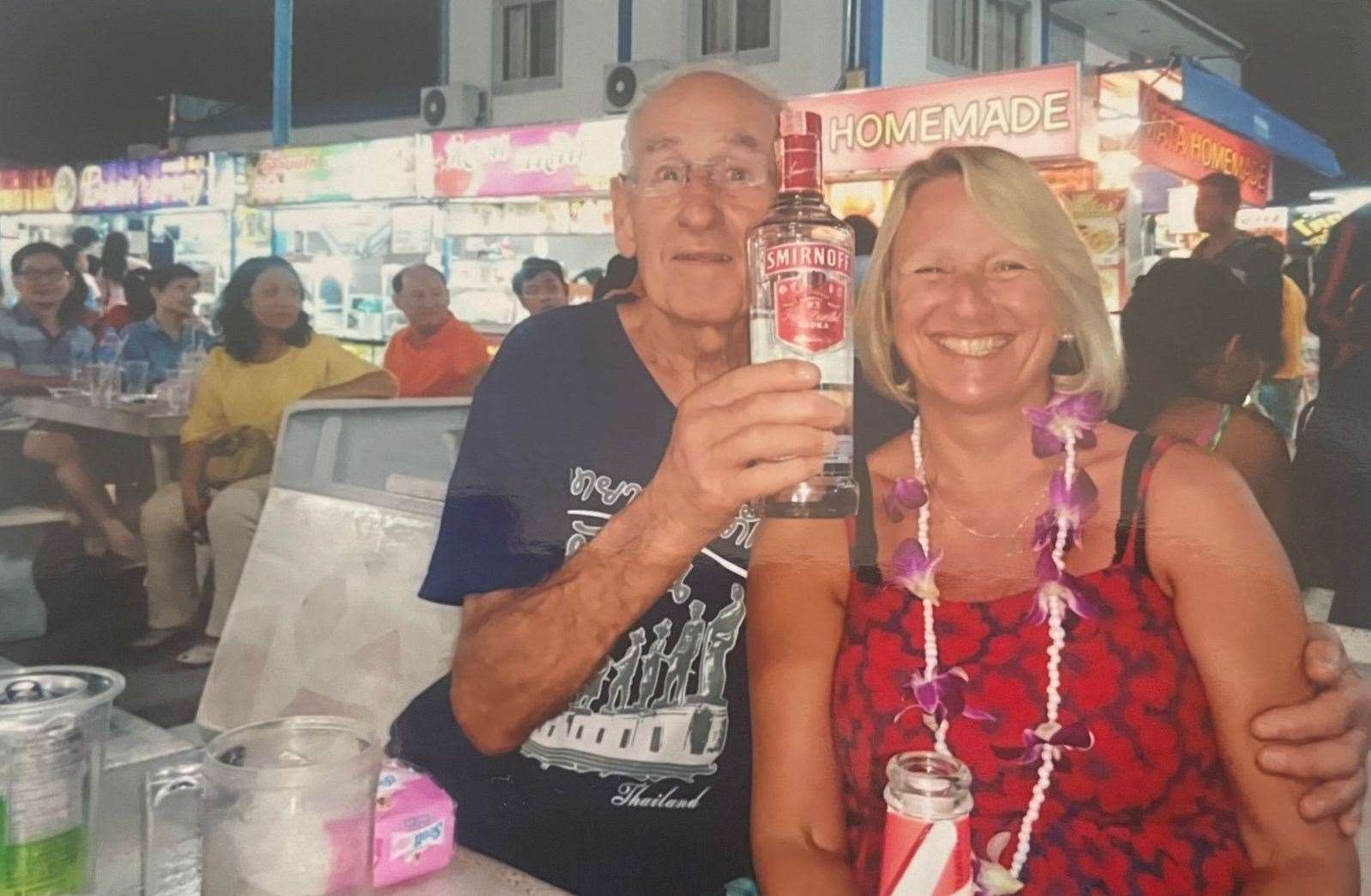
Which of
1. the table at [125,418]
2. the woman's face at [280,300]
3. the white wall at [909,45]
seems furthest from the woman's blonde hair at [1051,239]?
the table at [125,418]

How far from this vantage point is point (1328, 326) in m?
1.18

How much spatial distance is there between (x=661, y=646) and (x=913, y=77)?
0.78 m

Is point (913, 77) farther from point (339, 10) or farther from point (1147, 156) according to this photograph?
point (339, 10)

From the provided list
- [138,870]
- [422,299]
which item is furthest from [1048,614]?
[138,870]

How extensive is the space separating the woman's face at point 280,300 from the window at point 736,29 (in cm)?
72

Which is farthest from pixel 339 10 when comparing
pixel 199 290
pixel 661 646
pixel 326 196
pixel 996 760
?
pixel 996 760

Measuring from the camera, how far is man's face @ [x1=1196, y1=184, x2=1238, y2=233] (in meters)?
1.20

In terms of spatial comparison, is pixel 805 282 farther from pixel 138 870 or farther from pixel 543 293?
pixel 138 870

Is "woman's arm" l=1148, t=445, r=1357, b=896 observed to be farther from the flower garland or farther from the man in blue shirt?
the man in blue shirt

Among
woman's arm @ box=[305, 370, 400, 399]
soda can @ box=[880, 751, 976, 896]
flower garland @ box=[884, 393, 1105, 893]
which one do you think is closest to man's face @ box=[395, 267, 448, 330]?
woman's arm @ box=[305, 370, 400, 399]

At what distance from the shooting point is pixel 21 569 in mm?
1875

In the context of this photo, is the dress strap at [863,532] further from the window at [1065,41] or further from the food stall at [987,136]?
the window at [1065,41]

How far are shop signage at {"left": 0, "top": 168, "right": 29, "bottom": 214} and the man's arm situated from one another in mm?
1001

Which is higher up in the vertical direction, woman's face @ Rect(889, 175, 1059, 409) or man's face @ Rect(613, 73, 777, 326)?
man's face @ Rect(613, 73, 777, 326)
